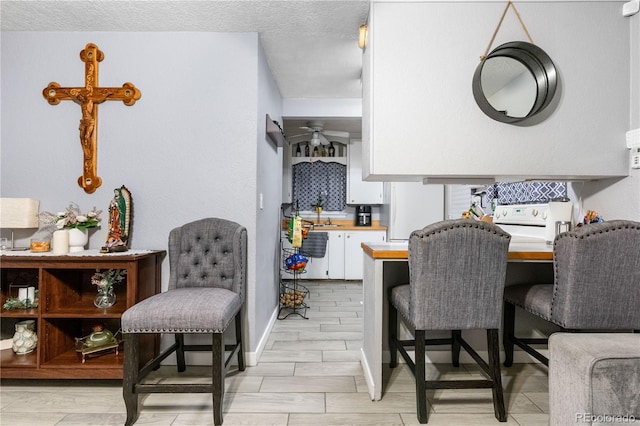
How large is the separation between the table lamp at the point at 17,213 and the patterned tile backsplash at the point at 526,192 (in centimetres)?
370

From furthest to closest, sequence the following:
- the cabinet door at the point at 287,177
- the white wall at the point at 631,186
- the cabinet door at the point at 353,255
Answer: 1. the cabinet door at the point at 287,177
2. the cabinet door at the point at 353,255
3. the white wall at the point at 631,186

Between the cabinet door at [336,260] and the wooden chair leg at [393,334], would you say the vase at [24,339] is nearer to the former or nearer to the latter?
the wooden chair leg at [393,334]

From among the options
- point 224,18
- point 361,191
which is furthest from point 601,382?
point 361,191

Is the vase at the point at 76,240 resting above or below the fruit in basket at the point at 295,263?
above

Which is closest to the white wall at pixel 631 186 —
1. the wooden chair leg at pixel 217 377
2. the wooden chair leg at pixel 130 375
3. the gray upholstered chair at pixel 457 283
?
the gray upholstered chair at pixel 457 283

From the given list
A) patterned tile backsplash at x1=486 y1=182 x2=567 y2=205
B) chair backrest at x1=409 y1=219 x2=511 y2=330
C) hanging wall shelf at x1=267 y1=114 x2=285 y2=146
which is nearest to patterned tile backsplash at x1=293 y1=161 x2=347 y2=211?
hanging wall shelf at x1=267 y1=114 x2=285 y2=146

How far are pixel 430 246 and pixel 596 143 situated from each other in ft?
4.50

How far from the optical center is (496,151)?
225cm

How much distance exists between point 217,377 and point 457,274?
1295mm

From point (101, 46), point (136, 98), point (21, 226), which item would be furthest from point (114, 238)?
point (101, 46)

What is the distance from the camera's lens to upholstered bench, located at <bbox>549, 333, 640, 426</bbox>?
1.04 meters

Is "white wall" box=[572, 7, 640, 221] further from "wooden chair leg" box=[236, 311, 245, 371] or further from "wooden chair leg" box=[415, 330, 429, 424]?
"wooden chair leg" box=[236, 311, 245, 371]

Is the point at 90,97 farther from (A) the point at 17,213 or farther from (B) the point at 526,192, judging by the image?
(B) the point at 526,192

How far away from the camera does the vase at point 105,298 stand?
232 centimetres
